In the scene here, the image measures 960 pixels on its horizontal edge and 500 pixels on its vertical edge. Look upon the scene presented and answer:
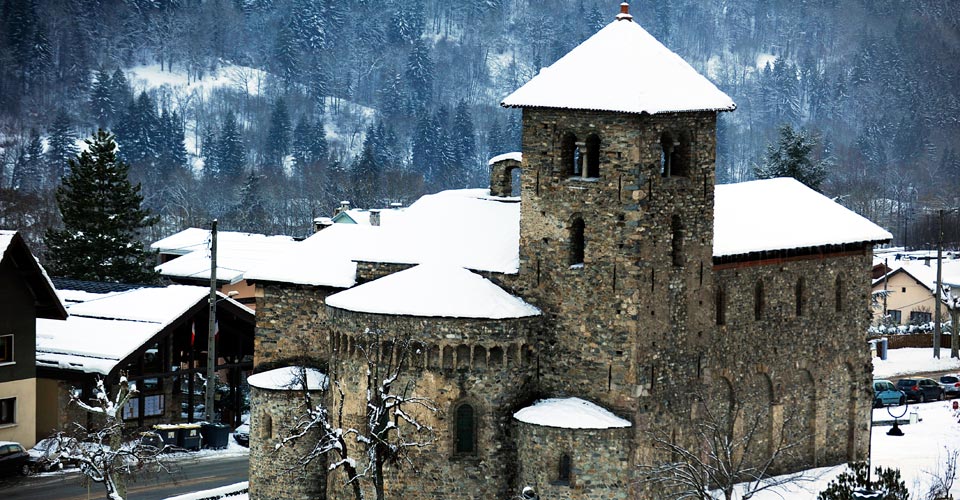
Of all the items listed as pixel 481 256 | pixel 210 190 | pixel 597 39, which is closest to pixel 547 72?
pixel 597 39

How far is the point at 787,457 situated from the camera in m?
66.8

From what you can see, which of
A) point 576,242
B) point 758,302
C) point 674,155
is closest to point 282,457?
point 576,242

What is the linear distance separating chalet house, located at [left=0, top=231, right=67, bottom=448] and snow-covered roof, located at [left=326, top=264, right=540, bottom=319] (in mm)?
17884

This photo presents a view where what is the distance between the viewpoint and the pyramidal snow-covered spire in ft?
185

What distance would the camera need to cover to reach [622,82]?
57062 millimetres

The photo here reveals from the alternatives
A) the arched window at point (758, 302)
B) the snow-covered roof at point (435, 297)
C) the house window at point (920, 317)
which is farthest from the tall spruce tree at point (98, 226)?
the house window at point (920, 317)

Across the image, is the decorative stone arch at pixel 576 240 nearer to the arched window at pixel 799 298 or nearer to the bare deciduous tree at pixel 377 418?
the bare deciduous tree at pixel 377 418

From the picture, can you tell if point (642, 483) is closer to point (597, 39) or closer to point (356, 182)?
point (597, 39)

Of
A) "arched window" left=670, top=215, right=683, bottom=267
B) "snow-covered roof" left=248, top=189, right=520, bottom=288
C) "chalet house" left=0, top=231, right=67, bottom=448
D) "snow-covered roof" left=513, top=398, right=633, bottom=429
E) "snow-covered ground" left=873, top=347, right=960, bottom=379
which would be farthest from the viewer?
"snow-covered ground" left=873, top=347, right=960, bottom=379

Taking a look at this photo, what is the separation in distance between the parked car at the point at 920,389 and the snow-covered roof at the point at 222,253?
3456 cm

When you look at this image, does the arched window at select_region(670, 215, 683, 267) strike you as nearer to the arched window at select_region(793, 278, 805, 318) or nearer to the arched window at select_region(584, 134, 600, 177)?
the arched window at select_region(584, 134, 600, 177)

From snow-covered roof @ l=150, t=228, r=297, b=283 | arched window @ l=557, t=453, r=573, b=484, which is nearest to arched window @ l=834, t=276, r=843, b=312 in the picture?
arched window @ l=557, t=453, r=573, b=484

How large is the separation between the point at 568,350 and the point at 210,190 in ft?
476

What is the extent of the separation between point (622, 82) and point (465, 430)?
12.4 m
